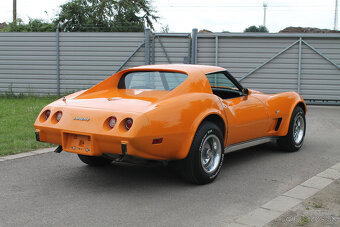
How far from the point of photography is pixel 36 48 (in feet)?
50.7

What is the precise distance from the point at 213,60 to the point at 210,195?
1076 centimetres

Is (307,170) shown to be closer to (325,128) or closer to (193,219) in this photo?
(193,219)

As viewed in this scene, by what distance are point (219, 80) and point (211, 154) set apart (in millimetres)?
1215

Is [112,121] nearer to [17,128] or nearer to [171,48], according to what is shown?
[17,128]

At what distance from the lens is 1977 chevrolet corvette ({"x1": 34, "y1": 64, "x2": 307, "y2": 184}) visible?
14.5 ft

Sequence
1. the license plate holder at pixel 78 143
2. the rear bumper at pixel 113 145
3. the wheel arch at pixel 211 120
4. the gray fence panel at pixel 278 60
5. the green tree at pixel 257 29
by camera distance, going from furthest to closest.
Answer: the green tree at pixel 257 29 < the gray fence panel at pixel 278 60 < the wheel arch at pixel 211 120 < the license plate holder at pixel 78 143 < the rear bumper at pixel 113 145

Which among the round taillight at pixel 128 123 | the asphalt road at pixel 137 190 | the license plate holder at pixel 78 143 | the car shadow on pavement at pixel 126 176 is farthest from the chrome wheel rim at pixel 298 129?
A: the license plate holder at pixel 78 143

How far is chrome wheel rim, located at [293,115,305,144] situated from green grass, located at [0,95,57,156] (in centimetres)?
394

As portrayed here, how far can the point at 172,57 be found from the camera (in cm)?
1509

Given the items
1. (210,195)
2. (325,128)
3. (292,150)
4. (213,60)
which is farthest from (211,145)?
(213,60)

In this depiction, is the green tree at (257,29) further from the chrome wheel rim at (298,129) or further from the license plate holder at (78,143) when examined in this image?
the license plate holder at (78,143)

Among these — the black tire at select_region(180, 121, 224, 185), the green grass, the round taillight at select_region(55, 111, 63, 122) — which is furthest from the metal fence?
the round taillight at select_region(55, 111, 63, 122)

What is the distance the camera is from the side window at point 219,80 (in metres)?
5.65

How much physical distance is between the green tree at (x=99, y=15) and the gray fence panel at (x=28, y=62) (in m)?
9.37
